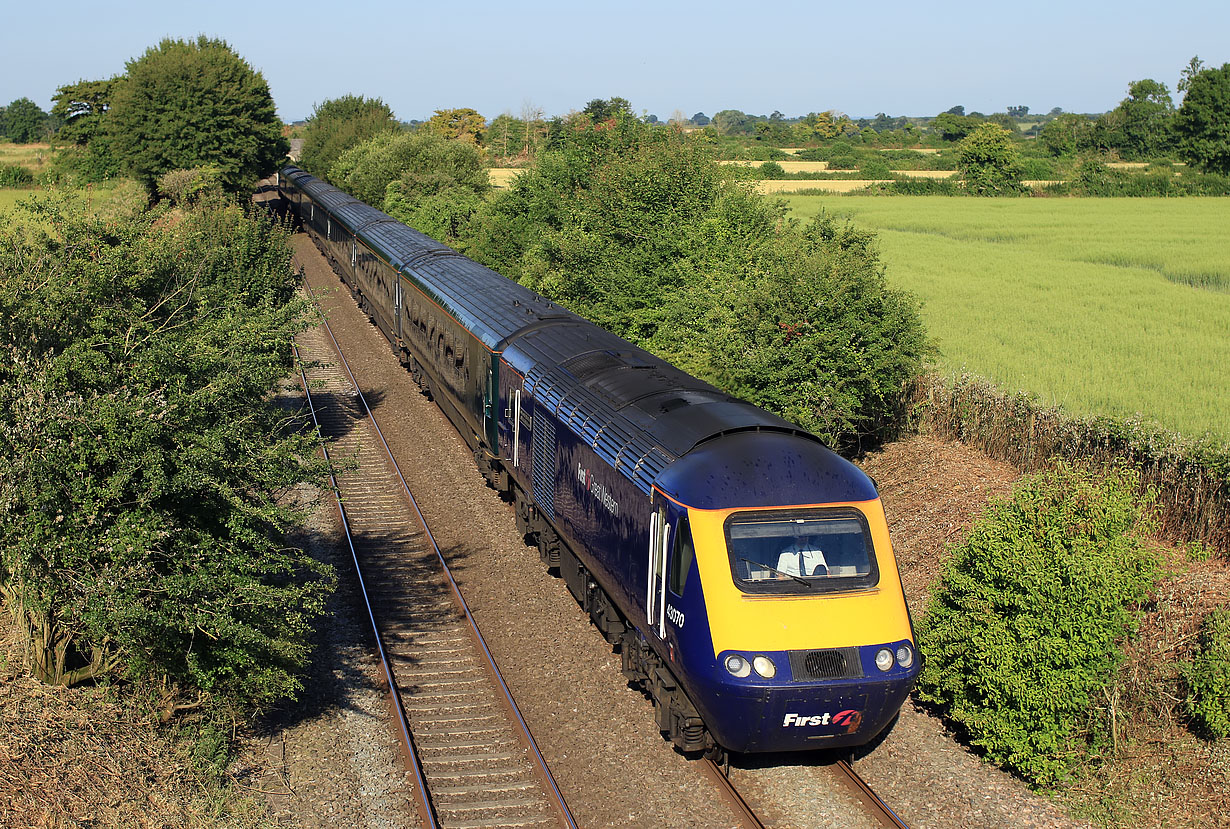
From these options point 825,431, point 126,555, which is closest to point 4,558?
point 126,555

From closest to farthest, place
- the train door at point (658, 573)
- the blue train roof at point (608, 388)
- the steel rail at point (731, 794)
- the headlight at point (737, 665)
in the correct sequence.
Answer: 1. the headlight at point (737, 665)
2. the steel rail at point (731, 794)
3. the train door at point (658, 573)
4. the blue train roof at point (608, 388)

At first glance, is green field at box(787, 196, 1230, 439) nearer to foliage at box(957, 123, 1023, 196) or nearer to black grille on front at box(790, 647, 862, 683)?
black grille on front at box(790, 647, 862, 683)

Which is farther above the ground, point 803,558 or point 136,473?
point 136,473

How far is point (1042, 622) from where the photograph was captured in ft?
33.8

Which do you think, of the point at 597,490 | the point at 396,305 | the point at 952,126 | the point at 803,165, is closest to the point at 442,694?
the point at 597,490

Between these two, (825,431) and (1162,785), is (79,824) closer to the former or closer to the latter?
(1162,785)

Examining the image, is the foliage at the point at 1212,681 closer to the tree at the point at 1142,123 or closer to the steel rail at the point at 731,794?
the steel rail at the point at 731,794

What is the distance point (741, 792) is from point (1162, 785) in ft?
14.5

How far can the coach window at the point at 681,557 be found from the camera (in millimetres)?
9523

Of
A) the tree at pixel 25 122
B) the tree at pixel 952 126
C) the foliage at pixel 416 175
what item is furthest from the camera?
the tree at pixel 25 122

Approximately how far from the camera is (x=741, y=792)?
9906 millimetres

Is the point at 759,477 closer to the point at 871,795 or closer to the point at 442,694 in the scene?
the point at 871,795

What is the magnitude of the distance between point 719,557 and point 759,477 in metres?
0.99

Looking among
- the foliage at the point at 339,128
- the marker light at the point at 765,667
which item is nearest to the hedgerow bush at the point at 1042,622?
the marker light at the point at 765,667
